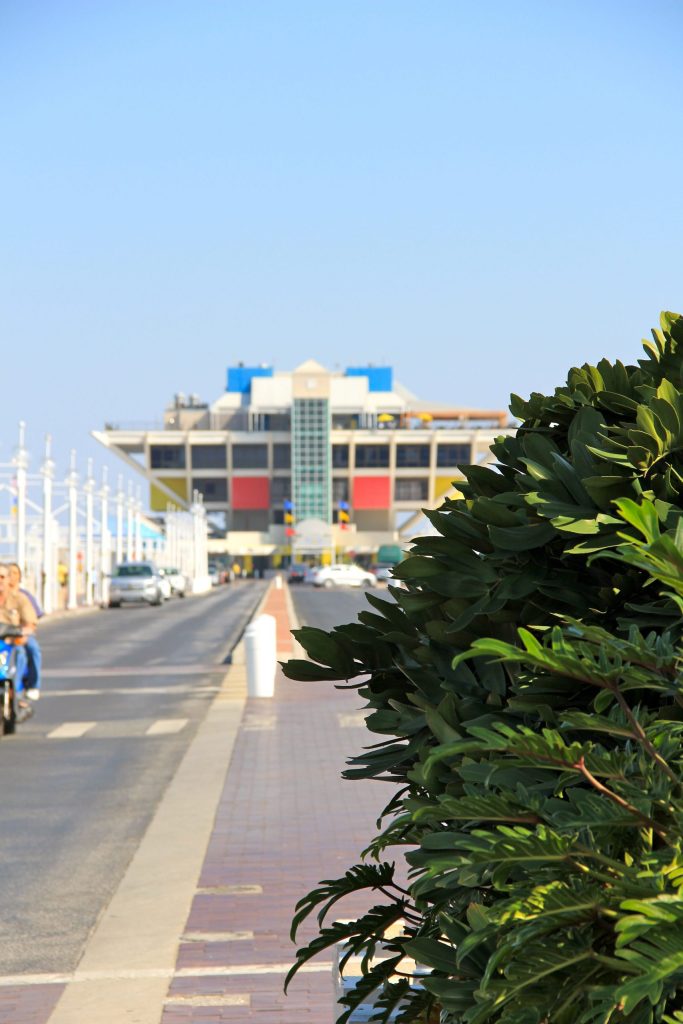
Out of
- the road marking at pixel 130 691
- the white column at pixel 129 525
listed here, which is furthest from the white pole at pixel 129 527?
the road marking at pixel 130 691

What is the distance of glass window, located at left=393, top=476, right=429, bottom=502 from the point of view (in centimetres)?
18450

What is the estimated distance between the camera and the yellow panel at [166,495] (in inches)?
7480

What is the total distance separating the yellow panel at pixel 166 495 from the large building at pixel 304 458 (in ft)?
0.42

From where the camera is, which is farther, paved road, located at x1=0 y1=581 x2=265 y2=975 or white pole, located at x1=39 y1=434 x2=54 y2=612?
white pole, located at x1=39 y1=434 x2=54 y2=612

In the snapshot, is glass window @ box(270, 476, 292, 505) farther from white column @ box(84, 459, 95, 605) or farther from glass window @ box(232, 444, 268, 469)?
white column @ box(84, 459, 95, 605)

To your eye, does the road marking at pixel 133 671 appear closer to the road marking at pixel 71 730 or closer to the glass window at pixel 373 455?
the road marking at pixel 71 730

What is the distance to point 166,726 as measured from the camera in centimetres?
1650

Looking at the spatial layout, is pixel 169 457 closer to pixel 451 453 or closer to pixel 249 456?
pixel 249 456

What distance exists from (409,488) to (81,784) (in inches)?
6836

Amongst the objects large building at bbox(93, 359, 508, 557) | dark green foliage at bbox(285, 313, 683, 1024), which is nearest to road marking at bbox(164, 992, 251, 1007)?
dark green foliage at bbox(285, 313, 683, 1024)

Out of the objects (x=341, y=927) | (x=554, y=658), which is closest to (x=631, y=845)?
(x=554, y=658)

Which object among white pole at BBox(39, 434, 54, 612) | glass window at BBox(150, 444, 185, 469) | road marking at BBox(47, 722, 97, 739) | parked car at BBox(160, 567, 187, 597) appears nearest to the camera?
road marking at BBox(47, 722, 97, 739)

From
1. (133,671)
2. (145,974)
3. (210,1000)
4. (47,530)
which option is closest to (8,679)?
(145,974)

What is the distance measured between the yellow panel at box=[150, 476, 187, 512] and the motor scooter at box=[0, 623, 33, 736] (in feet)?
565
